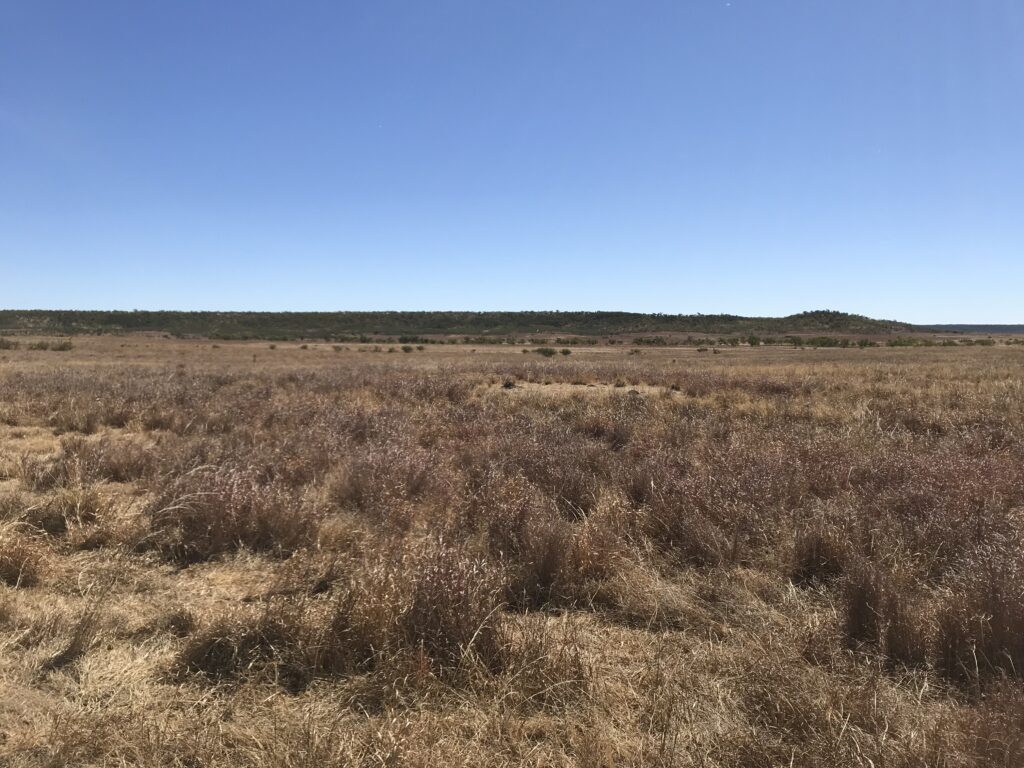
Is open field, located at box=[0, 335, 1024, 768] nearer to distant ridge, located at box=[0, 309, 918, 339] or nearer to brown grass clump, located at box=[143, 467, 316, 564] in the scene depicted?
brown grass clump, located at box=[143, 467, 316, 564]

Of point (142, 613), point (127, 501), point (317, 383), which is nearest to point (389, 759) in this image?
point (142, 613)

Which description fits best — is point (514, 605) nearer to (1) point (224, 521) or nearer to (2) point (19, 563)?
(1) point (224, 521)

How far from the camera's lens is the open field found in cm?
229

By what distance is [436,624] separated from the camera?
2.93 m

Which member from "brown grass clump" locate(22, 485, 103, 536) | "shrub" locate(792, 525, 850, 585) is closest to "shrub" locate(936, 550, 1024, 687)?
"shrub" locate(792, 525, 850, 585)

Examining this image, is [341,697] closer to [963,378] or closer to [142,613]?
[142,613]

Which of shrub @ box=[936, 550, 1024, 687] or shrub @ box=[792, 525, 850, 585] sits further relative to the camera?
shrub @ box=[792, 525, 850, 585]

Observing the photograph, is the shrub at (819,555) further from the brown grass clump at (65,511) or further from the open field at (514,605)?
the brown grass clump at (65,511)

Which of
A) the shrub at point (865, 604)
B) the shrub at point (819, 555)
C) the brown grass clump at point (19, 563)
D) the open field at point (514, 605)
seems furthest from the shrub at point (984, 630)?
the brown grass clump at point (19, 563)

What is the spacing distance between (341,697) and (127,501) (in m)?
3.95

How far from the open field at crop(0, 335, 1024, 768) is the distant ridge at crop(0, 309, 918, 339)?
268 ft

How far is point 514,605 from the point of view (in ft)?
11.8

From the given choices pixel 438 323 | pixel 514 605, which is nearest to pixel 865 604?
pixel 514 605

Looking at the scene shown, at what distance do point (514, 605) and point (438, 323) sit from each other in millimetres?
107110
